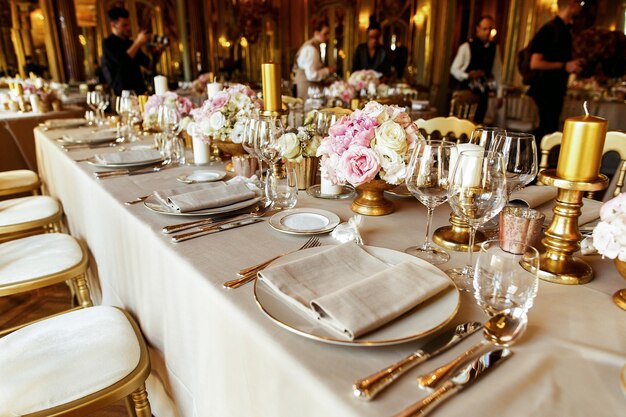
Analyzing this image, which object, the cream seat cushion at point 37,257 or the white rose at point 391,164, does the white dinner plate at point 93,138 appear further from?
the white rose at point 391,164

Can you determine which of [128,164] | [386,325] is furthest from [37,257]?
[386,325]

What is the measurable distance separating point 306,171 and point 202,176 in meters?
0.42

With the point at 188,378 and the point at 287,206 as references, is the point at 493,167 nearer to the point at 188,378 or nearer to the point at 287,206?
the point at 287,206

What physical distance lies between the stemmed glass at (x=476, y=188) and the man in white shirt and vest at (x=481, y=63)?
16.0 feet

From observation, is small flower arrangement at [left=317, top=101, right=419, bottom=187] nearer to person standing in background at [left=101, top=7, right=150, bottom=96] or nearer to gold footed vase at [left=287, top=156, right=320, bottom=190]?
gold footed vase at [left=287, top=156, right=320, bottom=190]

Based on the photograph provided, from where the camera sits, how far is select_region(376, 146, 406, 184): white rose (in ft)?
3.59

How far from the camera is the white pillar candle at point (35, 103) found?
4188mm

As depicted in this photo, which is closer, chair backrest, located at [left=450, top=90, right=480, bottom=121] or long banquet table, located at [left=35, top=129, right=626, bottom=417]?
long banquet table, located at [left=35, top=129, right=626, bottom=417]

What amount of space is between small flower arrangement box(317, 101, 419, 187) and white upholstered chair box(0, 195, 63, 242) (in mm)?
1686

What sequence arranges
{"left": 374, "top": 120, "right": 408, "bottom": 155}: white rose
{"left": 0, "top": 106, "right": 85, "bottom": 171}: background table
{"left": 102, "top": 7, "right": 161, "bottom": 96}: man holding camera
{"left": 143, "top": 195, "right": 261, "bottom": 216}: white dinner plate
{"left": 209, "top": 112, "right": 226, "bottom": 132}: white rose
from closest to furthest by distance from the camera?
1. {"left": 374, "top": 120, "right": 408, "bottom": 155}: white rose
2. {"left": 143, "top": 195, "right": 261, "bottom": 216}: white dinner plate
3. {"left": 209, "top": 112, "right": 226, "bottom": 132}: white rose
4. {"left": 0, "top": 106, "right": 85, "bottom": 171}: background table
5. {"left": 102, "top": 7, "right": 161, "bottom": 96}: man holding camera

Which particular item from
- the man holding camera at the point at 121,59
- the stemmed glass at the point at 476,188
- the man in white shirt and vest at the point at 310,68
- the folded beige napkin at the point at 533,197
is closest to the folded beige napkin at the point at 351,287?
the stemmed glass at the point at 476,188

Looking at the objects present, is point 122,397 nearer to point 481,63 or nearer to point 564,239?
point 564,239

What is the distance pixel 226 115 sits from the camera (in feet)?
5.52

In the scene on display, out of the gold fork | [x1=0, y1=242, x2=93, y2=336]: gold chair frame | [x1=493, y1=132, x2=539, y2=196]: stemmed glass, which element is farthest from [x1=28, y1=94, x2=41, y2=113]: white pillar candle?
[x1=493, y1=132, x2=539, y2=196]: stemmed glass
